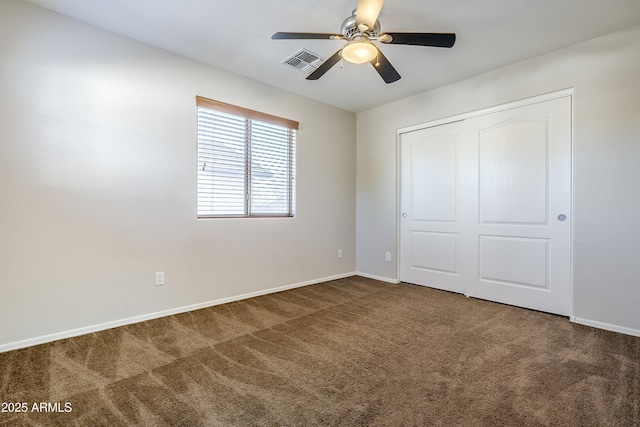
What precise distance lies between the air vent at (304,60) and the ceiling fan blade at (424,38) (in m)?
1.00

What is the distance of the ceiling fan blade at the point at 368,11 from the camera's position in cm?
172

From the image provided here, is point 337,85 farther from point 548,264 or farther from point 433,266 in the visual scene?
point 548,264

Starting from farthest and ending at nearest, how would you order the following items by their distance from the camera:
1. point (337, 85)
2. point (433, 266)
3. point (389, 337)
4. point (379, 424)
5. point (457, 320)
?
point (433, 266)
point (337, 85)
point (457, 320)
point (389, 337)
point (379, 424)

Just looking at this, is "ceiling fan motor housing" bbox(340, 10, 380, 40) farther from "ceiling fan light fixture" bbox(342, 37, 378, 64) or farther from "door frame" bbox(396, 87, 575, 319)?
"door frame" bbox(396, 87, 575, 319)

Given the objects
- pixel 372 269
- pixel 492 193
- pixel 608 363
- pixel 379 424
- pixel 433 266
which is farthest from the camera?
pixel 372 269

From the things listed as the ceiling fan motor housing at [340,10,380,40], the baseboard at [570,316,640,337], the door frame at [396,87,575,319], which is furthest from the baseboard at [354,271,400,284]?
the ceiling fan motor housing at [340,10,380,40]

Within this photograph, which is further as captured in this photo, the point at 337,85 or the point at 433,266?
the point at 433,266

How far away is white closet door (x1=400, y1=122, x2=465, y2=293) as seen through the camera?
11.6 ft

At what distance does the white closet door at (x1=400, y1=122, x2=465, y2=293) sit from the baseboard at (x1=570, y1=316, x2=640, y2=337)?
1.08 meters

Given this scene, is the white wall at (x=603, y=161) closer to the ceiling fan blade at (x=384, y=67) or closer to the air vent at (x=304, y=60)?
the ceiling fan blade at (x=384, y=67)

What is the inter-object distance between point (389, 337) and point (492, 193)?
200 centimetres

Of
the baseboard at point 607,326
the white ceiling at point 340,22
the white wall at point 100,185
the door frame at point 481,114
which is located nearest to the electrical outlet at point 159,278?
the white wall at point 100,185

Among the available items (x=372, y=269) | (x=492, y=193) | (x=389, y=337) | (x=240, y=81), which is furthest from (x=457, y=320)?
(x=240, y=81)

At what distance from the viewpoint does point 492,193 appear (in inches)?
126
